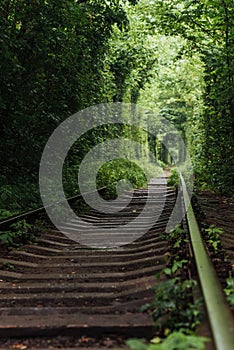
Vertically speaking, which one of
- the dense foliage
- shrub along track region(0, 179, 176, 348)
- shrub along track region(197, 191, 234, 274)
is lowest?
shrub along track region(0, 179, 176, 348)

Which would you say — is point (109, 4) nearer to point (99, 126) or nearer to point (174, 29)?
point (174, 29)

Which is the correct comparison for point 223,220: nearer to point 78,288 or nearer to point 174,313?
point 78,288

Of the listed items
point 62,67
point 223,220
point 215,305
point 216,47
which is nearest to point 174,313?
point 215,305

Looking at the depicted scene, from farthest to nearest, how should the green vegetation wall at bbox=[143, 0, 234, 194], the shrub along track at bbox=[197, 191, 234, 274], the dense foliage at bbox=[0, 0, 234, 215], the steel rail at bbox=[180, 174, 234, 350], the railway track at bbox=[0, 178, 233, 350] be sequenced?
the green vegetation wall at bbox=[143, 0, 234, 194]
the dense foliage at bbox=[0, 0, 234, 215]
the shrub along track at bbox=[197, 191, 234, 274]
the railway track at bbox=[0, 178, 233, 350]
the steel rail at bbox=[180, 174, 234, 350]

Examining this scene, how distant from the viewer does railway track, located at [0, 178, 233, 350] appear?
2682mm

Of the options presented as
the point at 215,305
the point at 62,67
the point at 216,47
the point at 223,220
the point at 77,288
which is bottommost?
the point at 77,288

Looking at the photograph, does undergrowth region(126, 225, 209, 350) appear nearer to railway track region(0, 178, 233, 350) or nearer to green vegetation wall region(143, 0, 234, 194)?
railway track region(0, 178, 233, 350)

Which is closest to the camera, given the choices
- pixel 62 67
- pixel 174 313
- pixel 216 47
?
pixel 174 313

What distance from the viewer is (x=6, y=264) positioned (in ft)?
15.5

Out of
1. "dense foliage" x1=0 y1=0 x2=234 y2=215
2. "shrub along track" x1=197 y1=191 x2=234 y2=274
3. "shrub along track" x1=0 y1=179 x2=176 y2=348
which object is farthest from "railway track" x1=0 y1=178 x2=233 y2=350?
"dense foliage" x1=0 y1=0 x2=234 y2=215

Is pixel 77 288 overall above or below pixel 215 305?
below

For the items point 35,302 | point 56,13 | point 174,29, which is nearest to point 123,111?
point 174,29

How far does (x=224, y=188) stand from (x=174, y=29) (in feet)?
15.8

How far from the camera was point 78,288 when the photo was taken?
3664 millimetres
